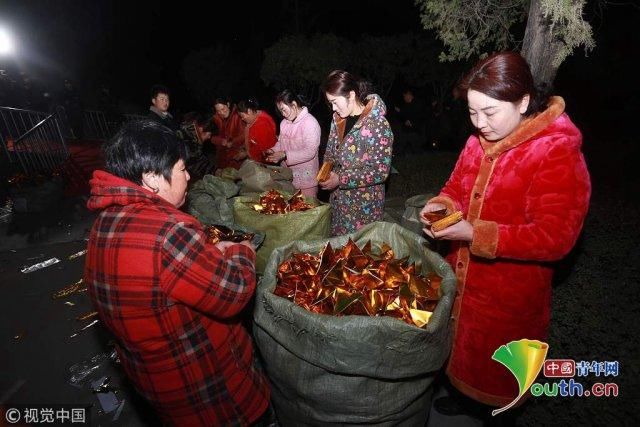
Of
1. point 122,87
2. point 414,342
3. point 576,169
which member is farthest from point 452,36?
point 122,87

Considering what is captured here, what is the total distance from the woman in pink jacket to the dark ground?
8.41ft

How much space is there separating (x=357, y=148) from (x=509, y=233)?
1.48 m

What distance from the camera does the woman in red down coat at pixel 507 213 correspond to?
161 centimetres

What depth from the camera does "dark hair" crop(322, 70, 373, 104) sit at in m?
2.90

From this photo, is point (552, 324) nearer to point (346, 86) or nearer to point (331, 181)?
point (331, 181)

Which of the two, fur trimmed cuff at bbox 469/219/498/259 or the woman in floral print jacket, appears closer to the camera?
fur trimmed cuff at bbox 469/219/498/259

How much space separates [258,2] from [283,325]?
56.9 ft

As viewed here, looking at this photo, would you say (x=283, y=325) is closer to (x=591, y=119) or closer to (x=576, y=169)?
(x=576, y=169)

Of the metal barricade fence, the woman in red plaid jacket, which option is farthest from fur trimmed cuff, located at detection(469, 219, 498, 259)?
the metal barricade fence

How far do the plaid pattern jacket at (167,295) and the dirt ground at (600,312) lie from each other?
2.14 metres

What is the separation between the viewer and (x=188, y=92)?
58.5ft

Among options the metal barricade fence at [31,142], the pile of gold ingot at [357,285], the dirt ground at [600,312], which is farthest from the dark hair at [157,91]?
the dirt ground at [600,312]

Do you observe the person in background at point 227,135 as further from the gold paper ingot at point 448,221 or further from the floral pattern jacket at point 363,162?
the gold paper ingot at point 448,221

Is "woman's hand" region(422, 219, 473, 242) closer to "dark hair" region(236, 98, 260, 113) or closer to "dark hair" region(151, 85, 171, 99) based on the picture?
"dark hair" region(236, 98, 260, 113)
